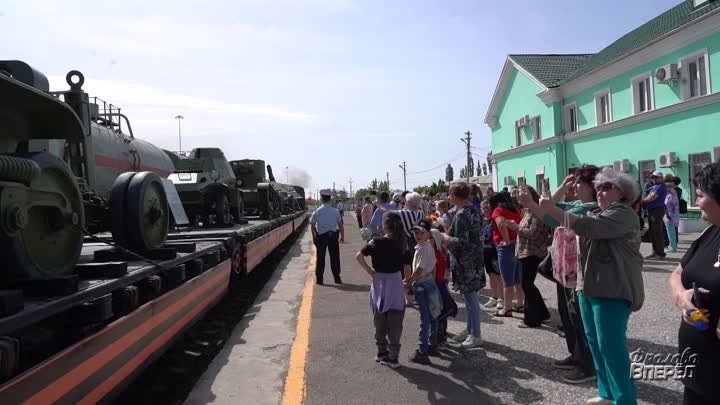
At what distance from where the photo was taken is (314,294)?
8.88 metres

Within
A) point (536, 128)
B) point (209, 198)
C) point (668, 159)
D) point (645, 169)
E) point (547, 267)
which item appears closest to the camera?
point (547, 267)

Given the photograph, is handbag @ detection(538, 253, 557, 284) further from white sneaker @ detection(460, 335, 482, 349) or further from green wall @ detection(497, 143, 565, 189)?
green wall @ detection(497, 143, 565, 189)

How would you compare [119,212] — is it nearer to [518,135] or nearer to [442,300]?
[442,300]

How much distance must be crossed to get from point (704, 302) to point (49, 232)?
357cm

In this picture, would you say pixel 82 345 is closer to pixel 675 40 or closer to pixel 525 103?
pixel 675 40

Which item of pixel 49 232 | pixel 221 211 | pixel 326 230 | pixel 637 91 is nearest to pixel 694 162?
pixel 637 91

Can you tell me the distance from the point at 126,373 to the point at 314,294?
5.48m

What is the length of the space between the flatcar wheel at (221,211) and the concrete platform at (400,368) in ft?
12.4

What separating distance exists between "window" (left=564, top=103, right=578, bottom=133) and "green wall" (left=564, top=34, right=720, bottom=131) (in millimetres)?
334

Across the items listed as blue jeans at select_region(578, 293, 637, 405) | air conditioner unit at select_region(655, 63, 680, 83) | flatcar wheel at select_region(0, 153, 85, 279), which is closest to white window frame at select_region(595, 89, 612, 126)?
air conditioner unit at select_region(655, 63, 680, 83)

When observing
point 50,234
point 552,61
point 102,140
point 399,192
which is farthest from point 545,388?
point 552,61

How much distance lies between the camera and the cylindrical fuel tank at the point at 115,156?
7125mm

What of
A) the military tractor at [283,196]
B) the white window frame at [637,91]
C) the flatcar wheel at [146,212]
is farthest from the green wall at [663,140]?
the flatcar wheel at [146,212]

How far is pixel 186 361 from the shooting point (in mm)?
5574
